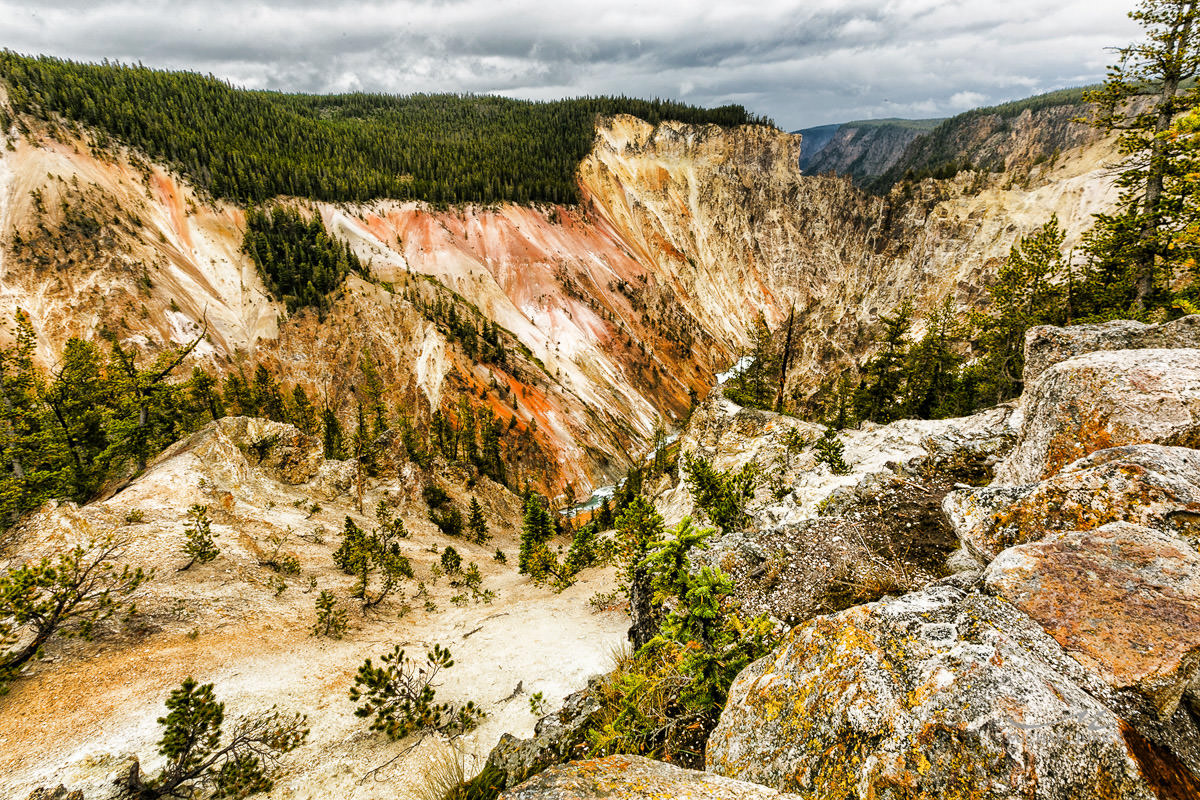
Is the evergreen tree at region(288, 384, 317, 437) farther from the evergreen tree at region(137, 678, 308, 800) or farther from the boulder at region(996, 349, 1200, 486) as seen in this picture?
the boulder at region(996, 349, 1200, 486)

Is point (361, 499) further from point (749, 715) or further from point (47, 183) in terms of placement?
point (47, 183)

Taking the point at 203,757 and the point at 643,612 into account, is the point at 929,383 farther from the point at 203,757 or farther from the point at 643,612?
the point at 203,757

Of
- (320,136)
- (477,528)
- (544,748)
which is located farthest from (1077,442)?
(320,136)

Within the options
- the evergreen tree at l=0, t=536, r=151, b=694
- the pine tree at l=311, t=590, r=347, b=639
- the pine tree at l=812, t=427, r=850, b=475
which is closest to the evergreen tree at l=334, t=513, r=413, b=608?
the pine tree at l=311, t=590, r=347, b=639

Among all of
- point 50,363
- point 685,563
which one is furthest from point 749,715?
point 50,363

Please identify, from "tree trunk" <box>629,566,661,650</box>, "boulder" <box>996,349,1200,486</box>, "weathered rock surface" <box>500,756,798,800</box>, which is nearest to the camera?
"weathered rock surface" <box>500,756,798,800</box>

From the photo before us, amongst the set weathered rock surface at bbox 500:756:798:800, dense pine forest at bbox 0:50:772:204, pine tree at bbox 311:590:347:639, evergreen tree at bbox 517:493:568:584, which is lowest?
evergreen tree at bbox 517:493:568:584
